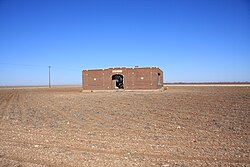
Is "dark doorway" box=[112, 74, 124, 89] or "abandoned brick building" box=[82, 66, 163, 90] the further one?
Answer: "dark doorway" box=[112, 74, 124, 89]

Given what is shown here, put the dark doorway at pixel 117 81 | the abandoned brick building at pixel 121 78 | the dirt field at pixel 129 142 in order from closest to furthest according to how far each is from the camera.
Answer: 1. the dirt field at pixel 129 142
2. the abandoned brick building at pixel 121 78
3. the dark doorway at pixel 117 81

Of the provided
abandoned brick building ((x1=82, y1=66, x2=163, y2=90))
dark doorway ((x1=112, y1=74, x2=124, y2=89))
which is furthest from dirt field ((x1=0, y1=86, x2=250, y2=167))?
dark doorway ((x1=112, y1=74, x2=124, y2=89))

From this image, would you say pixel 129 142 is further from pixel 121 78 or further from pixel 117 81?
pixel 121 78

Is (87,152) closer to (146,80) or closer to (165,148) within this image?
(165,148)

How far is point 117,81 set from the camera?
41312 mm

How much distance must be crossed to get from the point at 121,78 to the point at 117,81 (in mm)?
1011

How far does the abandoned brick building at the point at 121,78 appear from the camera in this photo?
37.2 metres

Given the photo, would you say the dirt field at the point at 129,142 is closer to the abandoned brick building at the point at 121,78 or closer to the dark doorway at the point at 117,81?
the abandoned brick building at the point at 121,78

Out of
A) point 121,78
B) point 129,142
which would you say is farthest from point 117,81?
point 129,142

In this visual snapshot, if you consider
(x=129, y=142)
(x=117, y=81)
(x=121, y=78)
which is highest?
(x=121, y=78)

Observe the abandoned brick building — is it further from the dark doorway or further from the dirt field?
the dirt field

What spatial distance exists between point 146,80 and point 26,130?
2870 centimetres

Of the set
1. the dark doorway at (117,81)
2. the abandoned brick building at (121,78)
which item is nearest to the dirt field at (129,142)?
the abandoned brick building at (121,78)

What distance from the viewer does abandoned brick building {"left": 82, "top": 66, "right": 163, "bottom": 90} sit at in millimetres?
37156
